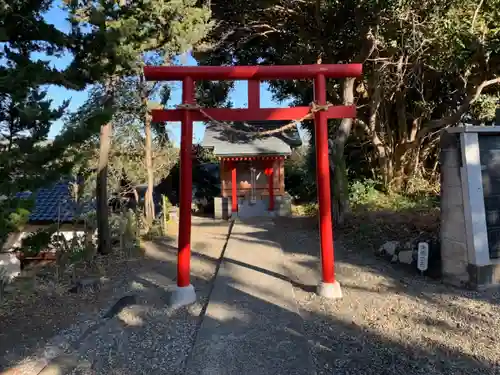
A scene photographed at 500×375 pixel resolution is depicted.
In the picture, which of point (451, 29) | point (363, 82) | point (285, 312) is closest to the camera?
point (285, 312)

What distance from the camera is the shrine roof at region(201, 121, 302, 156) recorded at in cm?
1310

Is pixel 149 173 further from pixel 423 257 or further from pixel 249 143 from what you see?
pixel 423 257

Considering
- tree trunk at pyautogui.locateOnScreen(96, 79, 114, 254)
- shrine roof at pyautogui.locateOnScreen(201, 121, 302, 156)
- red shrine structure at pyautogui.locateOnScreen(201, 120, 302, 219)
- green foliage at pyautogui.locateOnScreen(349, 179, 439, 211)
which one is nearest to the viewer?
tree trunk at pyautogui.locateOnScreen(96, 79, 114, 254)

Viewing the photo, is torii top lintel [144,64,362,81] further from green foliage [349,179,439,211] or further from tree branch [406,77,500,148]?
tree branch [406,77,500,148]

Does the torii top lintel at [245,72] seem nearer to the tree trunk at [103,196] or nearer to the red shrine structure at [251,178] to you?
the tree trunk at [103,196]

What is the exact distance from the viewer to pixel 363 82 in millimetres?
11836

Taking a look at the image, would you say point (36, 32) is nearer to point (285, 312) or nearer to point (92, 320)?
point (92, 320)

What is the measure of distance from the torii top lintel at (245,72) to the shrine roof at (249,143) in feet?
24.8

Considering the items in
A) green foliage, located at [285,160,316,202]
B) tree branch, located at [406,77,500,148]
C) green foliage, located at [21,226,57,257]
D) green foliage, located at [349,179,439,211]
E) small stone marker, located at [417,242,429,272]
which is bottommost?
small stone marker, located at [417,242,429,272]

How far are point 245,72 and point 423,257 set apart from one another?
12.2ft

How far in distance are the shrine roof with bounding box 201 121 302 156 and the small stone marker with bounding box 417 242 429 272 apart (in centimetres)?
753

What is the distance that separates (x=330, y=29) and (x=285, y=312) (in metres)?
7.79

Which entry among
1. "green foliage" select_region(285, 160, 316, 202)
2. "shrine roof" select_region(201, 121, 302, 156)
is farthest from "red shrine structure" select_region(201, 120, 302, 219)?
"green foliage" select_region(285, 160, 316, 202)

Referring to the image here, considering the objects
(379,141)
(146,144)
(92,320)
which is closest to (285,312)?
(92,320)
